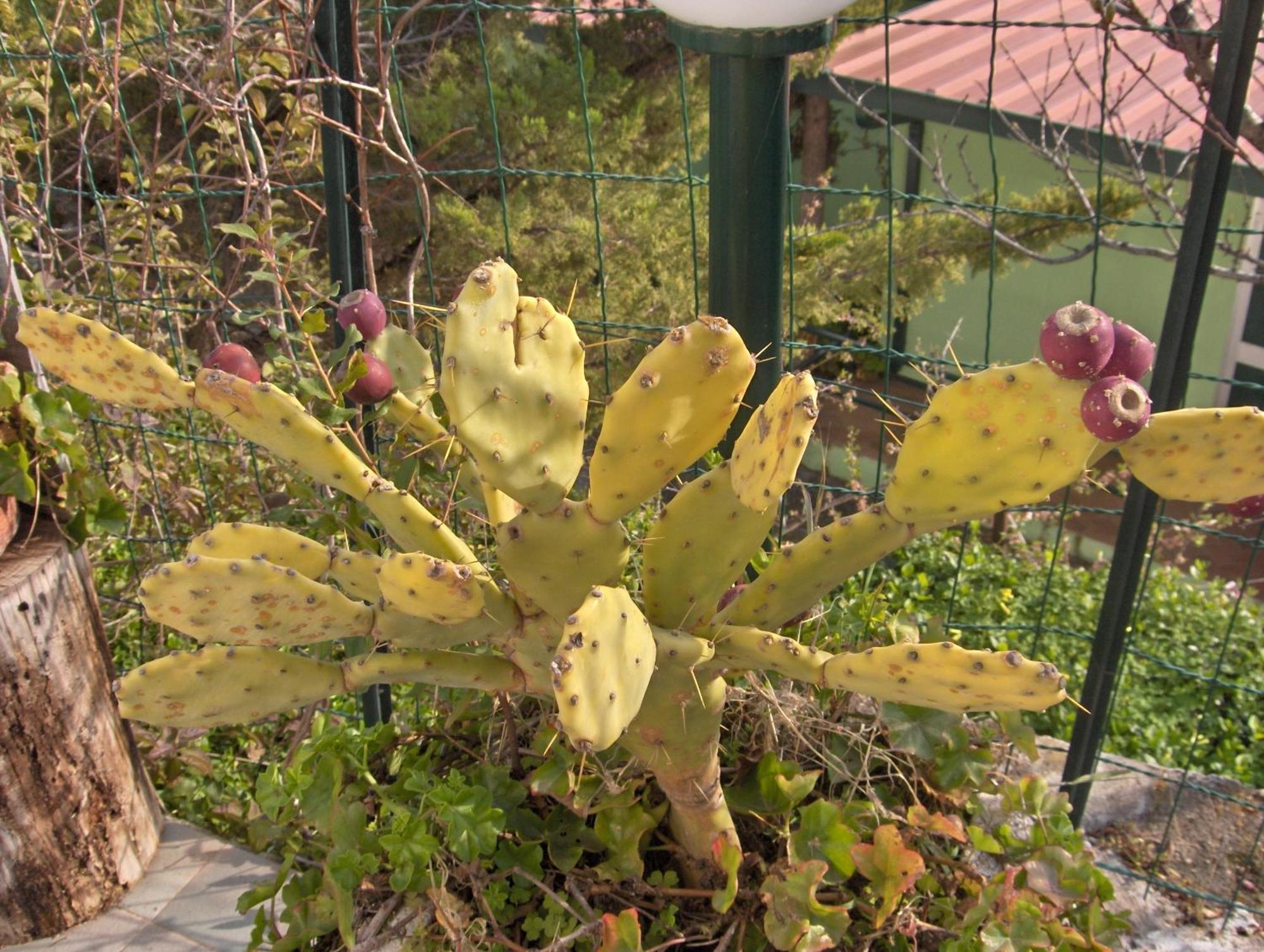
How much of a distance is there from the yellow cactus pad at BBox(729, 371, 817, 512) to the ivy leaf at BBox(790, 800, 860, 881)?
1.73ft

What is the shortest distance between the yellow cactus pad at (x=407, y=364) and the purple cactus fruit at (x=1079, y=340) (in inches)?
35.3

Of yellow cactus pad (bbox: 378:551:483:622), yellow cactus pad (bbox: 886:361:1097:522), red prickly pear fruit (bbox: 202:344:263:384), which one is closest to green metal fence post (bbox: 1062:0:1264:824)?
yellow cactus pad (bbox: 886:361:1097:522)

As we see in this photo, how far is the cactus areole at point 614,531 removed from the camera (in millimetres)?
1132

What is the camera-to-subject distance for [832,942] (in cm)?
142

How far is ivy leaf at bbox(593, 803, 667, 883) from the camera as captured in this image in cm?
156

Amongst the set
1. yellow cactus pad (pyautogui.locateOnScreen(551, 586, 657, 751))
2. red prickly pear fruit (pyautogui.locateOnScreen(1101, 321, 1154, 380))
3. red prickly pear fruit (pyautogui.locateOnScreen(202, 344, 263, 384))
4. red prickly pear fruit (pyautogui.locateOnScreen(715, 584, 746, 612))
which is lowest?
red prickly pear fruit (pyautogui.locateOnScreen(715, 584, 746, 612))

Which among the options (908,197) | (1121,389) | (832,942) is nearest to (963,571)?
(908,197)

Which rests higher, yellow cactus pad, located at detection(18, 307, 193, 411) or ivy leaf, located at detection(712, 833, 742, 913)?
yellow cactus pad, located at detection(18, 307, 193, 411)

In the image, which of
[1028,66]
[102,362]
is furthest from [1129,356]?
[1028,66]

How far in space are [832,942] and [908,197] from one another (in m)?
1.15

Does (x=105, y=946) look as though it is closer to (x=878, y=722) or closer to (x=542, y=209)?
(x=878, y=722)

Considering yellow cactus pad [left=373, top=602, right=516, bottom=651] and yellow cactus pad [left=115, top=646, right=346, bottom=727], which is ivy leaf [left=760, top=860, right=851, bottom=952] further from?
yellow cactus pad [left=115, top=646, right=346, bottom=727]

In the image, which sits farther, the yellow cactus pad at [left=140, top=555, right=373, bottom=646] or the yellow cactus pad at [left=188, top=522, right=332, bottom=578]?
the yellow cactus pad at [left=188, top=522, right=332, bottom=578]

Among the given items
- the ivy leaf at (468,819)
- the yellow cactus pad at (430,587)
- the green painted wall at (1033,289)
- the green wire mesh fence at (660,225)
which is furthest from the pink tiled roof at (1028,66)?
the yellow cactus pad at (430,587)
